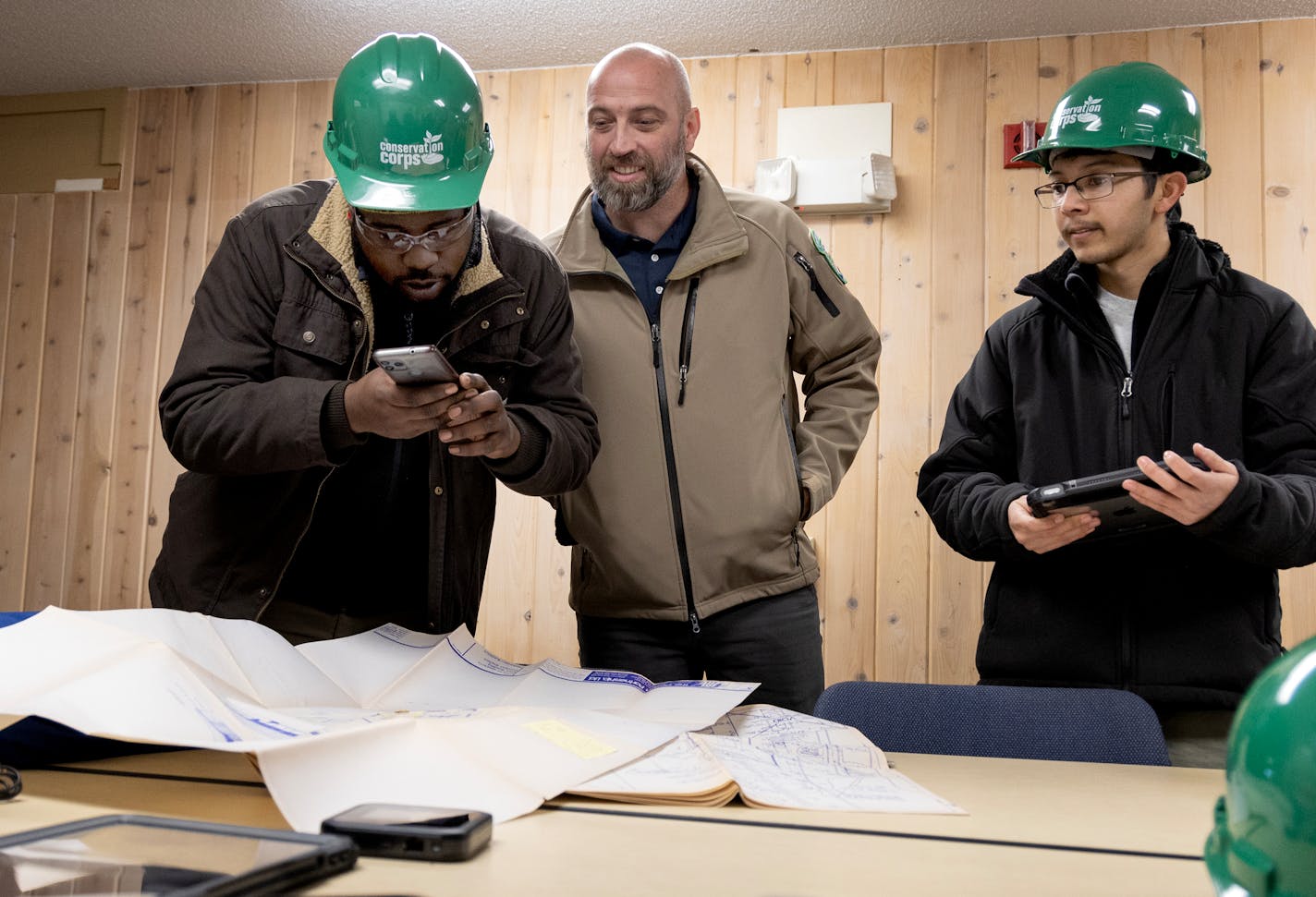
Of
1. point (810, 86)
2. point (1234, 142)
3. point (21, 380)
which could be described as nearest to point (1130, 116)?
point (1234, 142)

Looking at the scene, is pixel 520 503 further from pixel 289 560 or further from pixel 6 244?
pixel 6 244

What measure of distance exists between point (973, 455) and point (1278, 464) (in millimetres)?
512

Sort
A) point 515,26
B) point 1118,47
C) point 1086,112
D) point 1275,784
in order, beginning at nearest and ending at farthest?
point 1275,784 < point 1086,112 < point 1118,47 < point 515,26

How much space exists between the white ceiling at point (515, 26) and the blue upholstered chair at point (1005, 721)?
107 inches

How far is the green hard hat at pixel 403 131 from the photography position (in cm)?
168

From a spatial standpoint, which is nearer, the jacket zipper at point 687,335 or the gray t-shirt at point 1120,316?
the gray t-shirt at point 1120,316

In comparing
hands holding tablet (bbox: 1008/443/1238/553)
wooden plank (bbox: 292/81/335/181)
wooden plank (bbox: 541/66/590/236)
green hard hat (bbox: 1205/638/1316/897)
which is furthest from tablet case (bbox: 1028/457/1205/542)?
wooden plank (bbox: 292/81/335/181)

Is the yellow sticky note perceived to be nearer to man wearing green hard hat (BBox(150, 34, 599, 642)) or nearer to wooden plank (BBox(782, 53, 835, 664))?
man wearing green hard hat (BBox(150, 34, 599, 642))

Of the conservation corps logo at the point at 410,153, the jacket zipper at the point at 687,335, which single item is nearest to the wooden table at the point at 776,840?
the conservation corps logo at the point at 410,153

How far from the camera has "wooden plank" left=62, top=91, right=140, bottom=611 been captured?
177 inches

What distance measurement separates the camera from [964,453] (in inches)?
86.0

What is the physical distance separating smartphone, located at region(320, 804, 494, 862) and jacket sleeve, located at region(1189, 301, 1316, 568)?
1.36 meters

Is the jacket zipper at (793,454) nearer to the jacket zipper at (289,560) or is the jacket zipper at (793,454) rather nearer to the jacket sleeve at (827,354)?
the jacket sleeve at (827,354)

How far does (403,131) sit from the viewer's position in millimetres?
1692
